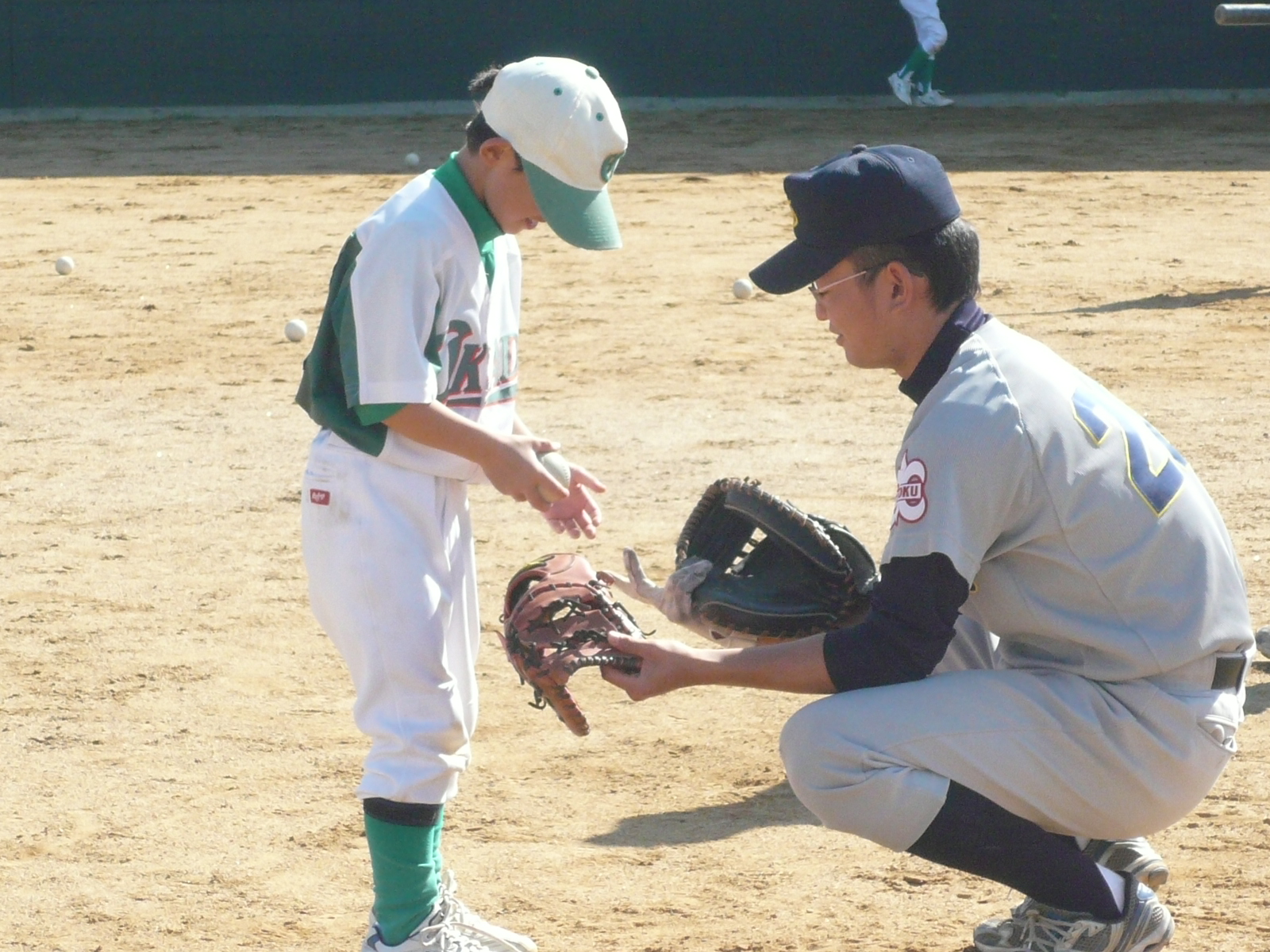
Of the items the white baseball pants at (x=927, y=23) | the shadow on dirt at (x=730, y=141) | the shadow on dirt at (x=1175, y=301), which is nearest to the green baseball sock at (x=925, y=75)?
the white baseball pants at (x=927, y=23)

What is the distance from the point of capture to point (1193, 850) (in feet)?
11.8

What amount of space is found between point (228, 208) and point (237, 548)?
25.9 ft

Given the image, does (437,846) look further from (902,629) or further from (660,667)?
(902,629)

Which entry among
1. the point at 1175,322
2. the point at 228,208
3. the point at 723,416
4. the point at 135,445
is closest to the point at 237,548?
the point at 135,445

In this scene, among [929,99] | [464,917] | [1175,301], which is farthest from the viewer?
[929,99]

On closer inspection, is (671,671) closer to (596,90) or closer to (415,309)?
(415,309)

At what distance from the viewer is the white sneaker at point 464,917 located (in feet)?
10.5

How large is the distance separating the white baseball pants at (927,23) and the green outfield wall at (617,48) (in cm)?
80

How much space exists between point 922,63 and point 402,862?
52.6 ft

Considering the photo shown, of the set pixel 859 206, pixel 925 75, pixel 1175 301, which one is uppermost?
pixel 859 206

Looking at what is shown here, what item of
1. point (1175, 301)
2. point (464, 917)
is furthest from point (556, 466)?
point (1175, 301)

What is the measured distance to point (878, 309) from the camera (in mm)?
2939

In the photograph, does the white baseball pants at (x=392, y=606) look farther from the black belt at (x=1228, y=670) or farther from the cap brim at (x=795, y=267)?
the black belt at (x=1228, y=670)

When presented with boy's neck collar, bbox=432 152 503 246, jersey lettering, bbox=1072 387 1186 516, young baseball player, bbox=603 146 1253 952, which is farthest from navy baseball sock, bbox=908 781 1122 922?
boy's neck collar, bbox=432 152 503 246
